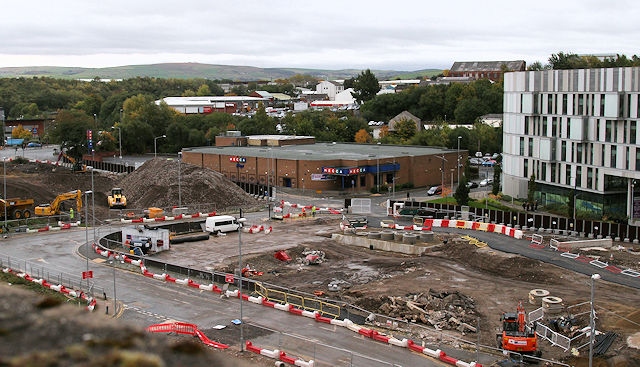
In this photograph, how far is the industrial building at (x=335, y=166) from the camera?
8125cm

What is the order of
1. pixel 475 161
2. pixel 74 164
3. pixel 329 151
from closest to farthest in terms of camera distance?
pixel 329 151 → pixel 475 161 → pixel 74 164

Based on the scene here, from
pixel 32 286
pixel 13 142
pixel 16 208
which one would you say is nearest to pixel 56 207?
pixel 16 208

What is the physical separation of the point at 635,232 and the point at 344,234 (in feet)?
67.8

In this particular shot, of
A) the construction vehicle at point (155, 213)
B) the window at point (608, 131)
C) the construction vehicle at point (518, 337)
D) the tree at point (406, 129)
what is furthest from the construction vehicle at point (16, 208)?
the tree at point (406, 129)

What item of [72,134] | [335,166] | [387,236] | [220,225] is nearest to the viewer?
[387,236]

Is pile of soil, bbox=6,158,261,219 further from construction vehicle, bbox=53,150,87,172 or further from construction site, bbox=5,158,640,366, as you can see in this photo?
construction vehicle, bbox=53,150,87,172

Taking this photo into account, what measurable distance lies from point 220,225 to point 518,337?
33.1 m

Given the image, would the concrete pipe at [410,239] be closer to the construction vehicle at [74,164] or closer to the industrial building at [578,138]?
the industrial building at [578,138]

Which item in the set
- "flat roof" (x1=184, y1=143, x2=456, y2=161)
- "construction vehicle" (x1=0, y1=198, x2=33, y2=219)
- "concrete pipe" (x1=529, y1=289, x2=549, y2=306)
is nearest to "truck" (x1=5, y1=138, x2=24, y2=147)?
"flat roof" (x1=184, y1=143, x2=456, y2=161)

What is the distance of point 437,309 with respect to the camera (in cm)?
3369

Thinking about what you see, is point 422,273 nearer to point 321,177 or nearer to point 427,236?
point 427,236

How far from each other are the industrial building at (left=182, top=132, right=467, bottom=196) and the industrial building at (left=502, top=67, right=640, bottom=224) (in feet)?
42.1

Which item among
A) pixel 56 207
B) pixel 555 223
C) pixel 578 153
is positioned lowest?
pixel 555 223

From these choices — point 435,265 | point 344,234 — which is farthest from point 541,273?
point 344,234
